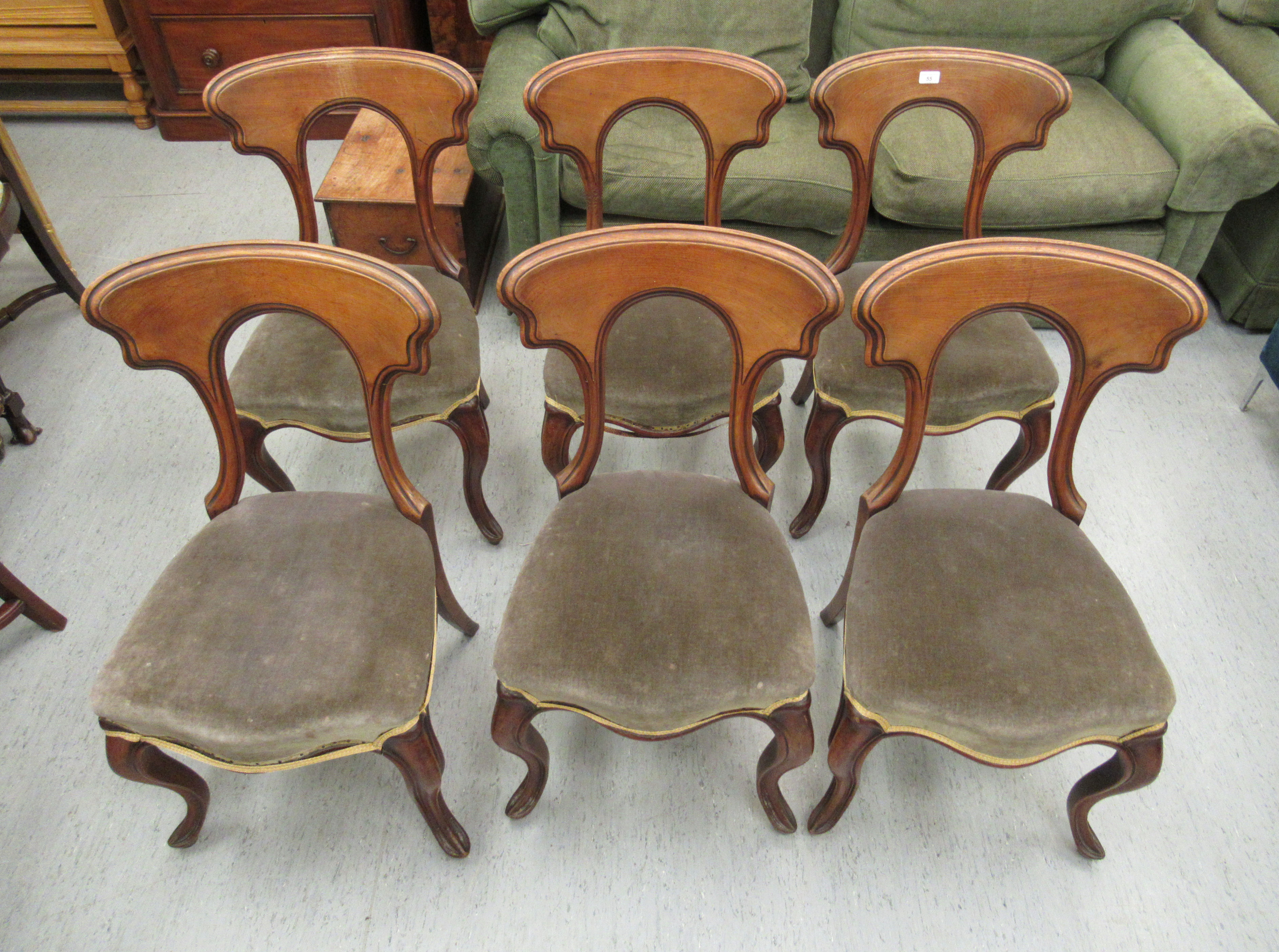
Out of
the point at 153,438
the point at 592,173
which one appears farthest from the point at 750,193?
the point at 153,438

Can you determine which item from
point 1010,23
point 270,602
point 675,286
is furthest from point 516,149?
point 1010,23

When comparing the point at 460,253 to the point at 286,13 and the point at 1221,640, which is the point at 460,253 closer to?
the point at 286,13

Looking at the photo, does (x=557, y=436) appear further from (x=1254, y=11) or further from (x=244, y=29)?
(x=1254, y=11)

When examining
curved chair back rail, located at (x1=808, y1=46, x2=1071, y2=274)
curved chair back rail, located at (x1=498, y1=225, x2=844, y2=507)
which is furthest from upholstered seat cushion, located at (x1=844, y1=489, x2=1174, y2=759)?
curved chair back rail, located at (x1=808, y1=46, x2=1071, y2=274)

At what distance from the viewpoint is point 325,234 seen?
8.45 feet

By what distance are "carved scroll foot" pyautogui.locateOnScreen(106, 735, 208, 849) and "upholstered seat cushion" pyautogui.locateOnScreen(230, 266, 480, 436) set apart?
584 mm

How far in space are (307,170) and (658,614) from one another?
109 cm

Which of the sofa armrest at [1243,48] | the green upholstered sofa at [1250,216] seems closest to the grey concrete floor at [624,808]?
the green upholstered sofa at [1250,216]

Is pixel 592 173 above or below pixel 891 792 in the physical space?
above

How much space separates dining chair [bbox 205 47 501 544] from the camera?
59.3 inches

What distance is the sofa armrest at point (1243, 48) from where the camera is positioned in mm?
2178

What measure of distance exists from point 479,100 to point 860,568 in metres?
1.42

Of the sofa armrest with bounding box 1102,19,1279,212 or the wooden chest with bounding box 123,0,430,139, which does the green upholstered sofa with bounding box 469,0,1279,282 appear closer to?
the sofa armrest with bounding box 1102,19,1279,212

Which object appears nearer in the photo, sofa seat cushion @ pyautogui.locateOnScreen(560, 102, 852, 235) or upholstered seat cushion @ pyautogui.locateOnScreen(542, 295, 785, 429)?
upholstered seat cushion @ pyautogui.locateOnScreen(542, 295, 785, 429)
